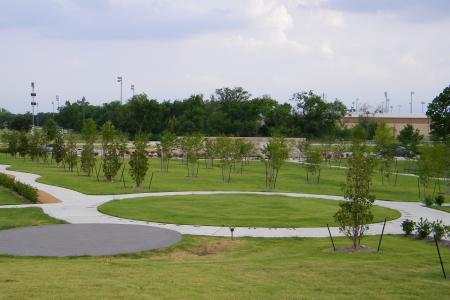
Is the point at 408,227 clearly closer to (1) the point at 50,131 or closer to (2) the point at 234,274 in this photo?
(2) the point at 234,274

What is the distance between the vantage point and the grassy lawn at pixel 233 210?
21.5m

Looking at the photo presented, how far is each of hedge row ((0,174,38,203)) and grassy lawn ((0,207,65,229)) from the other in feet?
6.84

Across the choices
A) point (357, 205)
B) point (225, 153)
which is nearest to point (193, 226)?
point (357, 205)

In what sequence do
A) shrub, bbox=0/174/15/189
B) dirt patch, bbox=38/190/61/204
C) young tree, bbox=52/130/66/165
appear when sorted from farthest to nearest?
young tree, bbox=52/130/66/165
shrub, bbox=0/174/15/189
dirt patch, bbox=38/190/61/204

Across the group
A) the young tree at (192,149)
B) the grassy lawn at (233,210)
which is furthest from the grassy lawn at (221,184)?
the grassy lawn at (233,210)

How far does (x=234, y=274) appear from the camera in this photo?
11.8 metres

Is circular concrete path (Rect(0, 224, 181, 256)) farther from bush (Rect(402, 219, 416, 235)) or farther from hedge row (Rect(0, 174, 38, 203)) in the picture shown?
A: bush (Rect(402, 219, 416, 235))

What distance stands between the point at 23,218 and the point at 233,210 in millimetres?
8836

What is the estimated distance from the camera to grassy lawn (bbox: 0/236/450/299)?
964 cm

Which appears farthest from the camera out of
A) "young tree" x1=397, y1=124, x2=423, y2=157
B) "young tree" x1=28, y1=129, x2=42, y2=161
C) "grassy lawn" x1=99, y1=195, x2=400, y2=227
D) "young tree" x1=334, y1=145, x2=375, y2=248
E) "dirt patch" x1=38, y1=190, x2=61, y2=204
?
"young tree" x1=397, y1=124, x2=423, y2=157

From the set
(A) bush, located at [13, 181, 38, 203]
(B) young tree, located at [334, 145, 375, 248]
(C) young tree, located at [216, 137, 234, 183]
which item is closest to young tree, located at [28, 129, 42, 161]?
(C) young tree, located at [216, 137, 234, 183]

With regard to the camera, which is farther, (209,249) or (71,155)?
(71,155)

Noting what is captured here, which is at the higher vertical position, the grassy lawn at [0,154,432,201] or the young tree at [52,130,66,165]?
the young tree at [52,130,66,165]

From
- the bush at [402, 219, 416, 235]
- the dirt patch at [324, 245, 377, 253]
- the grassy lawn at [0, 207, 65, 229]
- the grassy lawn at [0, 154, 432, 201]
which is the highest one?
the grassy lawn at [0, 154, 432, 201]
